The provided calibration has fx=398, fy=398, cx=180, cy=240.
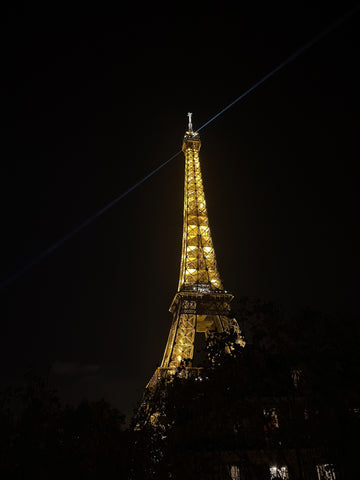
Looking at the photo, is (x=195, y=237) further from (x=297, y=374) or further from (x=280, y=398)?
(x=280, y=398)

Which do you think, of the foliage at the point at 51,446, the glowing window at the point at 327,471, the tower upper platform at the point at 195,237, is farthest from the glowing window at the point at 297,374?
the tower upper platform at the point at 195,237

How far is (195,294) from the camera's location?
36469 millimetres

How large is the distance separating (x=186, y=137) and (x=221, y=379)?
42333 millimetres

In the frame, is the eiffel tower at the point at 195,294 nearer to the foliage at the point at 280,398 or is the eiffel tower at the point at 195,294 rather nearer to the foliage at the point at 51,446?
the foliage at the point at 51,446

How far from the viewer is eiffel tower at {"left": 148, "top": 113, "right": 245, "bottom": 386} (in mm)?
33625

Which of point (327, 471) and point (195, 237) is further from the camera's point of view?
point (195, 237)

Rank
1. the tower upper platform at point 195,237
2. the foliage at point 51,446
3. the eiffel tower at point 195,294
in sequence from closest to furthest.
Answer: the foliage at point 51,446 → the eiffel tower at point 195,294 → the tower upper platform at point 195,237

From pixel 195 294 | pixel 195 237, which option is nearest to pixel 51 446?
pixel 195 294

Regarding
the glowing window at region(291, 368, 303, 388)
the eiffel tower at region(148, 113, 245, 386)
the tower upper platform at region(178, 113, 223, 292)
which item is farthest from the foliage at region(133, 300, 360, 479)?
the tower upper platform at region(178, 113, 223, 292)

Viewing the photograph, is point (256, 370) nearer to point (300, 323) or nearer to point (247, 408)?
point (247, 408)

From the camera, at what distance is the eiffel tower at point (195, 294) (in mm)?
33625

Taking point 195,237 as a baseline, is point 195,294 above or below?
below

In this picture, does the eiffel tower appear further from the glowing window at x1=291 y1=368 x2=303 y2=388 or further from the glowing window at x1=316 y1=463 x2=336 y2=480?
the glowing window at x1=291 y1=368 x2=303 y2=388

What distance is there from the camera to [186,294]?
36375 millimetres
